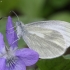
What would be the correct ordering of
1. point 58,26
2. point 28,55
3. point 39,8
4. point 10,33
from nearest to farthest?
1. point 28,55
2. point 10,33
3. point 58,26
4. point 39,8

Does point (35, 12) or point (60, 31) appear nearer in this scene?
point (60, 31)

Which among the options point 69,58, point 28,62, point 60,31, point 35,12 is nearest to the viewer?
point 28,62

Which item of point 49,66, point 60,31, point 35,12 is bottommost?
point 35,12

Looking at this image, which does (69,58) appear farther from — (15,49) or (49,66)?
(15,49)

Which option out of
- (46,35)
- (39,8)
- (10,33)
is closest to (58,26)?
(46,35)

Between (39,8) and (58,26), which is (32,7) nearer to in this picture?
(39,8)

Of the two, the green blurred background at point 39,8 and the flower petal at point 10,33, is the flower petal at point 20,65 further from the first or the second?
the green blurred background at point 39,8

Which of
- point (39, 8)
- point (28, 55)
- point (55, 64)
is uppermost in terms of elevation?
point (28, 55)

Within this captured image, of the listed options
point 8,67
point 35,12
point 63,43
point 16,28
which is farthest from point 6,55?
point 35,12
